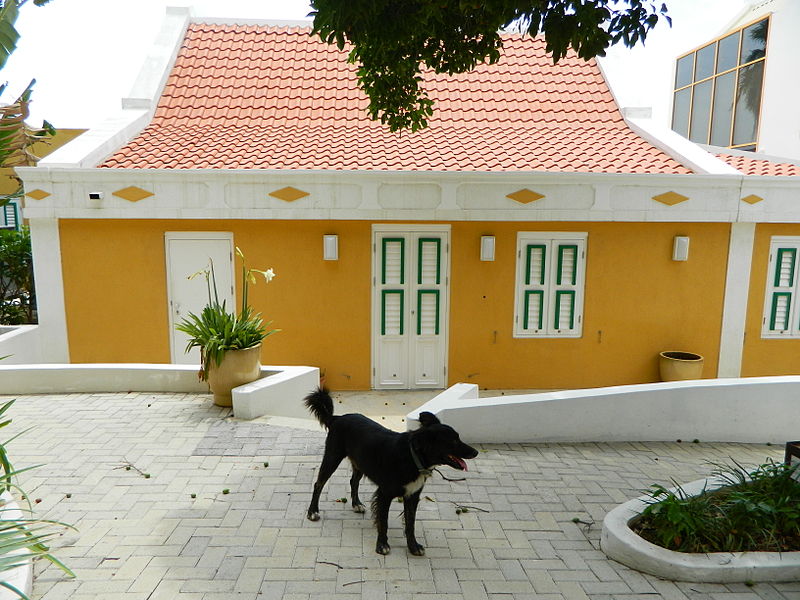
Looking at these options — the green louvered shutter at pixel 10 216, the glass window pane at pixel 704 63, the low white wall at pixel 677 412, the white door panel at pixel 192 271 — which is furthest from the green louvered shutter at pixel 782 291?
the green louvered shutter at pixel 10 216

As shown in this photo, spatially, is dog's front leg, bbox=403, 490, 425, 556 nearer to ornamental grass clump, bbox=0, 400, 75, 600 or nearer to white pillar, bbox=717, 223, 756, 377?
ornamental grass clump, bbox=0, 400, 75, 600

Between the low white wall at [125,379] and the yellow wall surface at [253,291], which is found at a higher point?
the yellow wall surface at [253,291]

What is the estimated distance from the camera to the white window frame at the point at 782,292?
951 cm

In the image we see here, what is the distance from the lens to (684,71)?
22.1 meters

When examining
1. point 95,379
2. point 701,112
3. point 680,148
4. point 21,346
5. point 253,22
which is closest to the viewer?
point 95,379

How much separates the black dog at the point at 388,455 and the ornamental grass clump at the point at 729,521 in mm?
1543

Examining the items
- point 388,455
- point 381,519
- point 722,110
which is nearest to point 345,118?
point 388,455

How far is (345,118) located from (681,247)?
6532 millimetres

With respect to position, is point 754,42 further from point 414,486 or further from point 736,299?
point 414,486

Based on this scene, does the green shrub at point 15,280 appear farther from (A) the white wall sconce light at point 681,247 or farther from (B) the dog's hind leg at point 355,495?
(A) the white wall sconce light at point 681,247

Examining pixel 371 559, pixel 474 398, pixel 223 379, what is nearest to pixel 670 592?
pixel 371 559

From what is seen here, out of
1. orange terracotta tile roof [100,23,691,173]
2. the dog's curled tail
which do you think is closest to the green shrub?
orange terracotta tile roof [100,23,691,173]

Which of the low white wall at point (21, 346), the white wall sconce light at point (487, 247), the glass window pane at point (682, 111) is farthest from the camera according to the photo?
the glass window pane at point (682, 111)

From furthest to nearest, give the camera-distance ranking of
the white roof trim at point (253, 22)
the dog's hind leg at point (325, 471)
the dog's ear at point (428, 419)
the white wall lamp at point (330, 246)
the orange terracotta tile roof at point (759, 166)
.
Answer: the white roof trim at point (253, 22), the orange terracotta tile roof at point (759, 166), the white wall lamp at point (330, 246), the dog's hind leg at point (325, 471), the dog's ear at point (428, 419)
